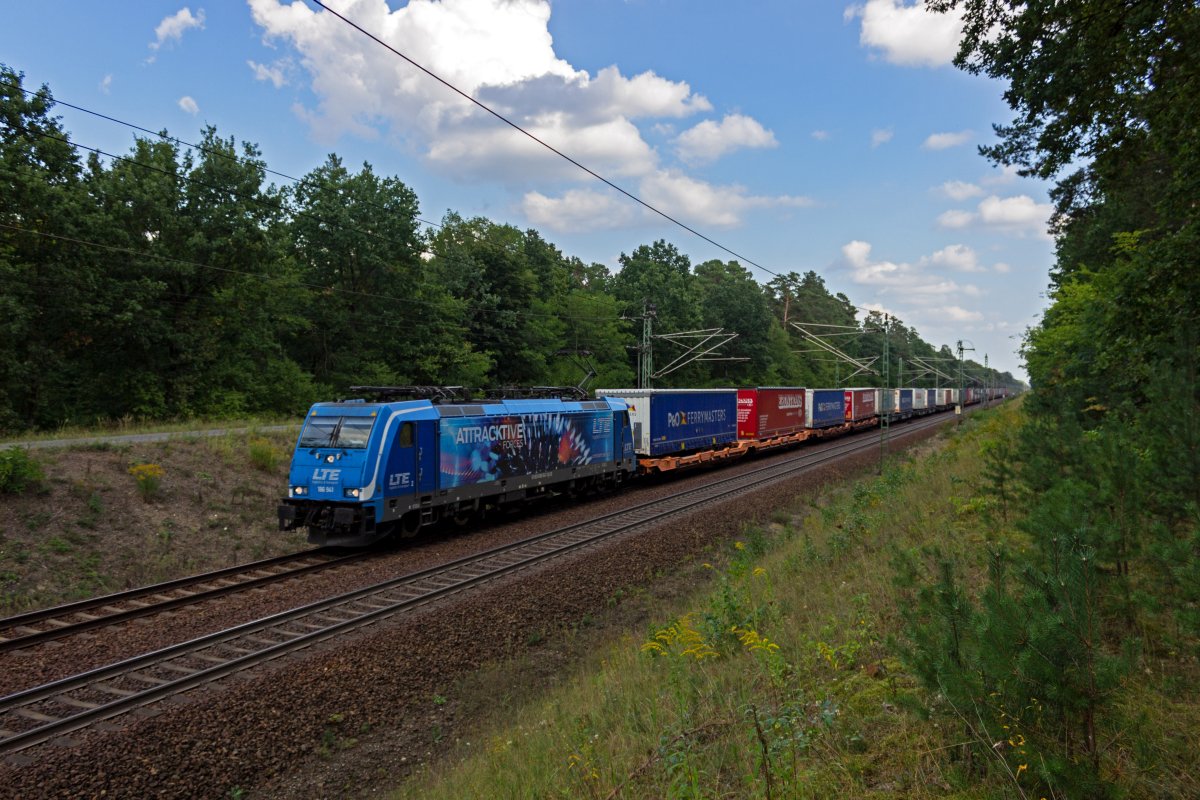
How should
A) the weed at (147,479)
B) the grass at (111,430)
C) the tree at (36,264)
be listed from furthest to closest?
the tree at (36,264)
the grass at (111,430)
the weed at (147,479)

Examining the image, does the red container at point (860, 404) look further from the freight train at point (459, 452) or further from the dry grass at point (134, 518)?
the dry grass at point (134, 518)

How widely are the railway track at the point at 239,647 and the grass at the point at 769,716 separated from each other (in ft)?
9.25

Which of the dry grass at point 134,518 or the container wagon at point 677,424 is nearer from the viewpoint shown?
the dry grass at point 134,518

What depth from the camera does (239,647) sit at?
8.91m

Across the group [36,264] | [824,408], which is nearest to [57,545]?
[36,264]

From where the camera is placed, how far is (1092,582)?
3148mm

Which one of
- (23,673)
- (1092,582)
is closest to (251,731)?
(23,673)

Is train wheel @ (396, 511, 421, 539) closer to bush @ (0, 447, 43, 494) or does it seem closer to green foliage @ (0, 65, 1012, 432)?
bush @ (0, 447, 43, 494)

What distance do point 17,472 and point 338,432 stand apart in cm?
609

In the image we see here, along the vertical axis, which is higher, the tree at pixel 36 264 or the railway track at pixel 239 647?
the tree at pixel 36 264

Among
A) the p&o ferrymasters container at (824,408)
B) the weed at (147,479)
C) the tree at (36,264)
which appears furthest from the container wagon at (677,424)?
the tree at (36,264)

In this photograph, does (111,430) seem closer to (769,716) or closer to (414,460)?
(414,460)

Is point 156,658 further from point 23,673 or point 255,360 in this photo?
point 255,360

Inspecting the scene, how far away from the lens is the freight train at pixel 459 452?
534 inches
